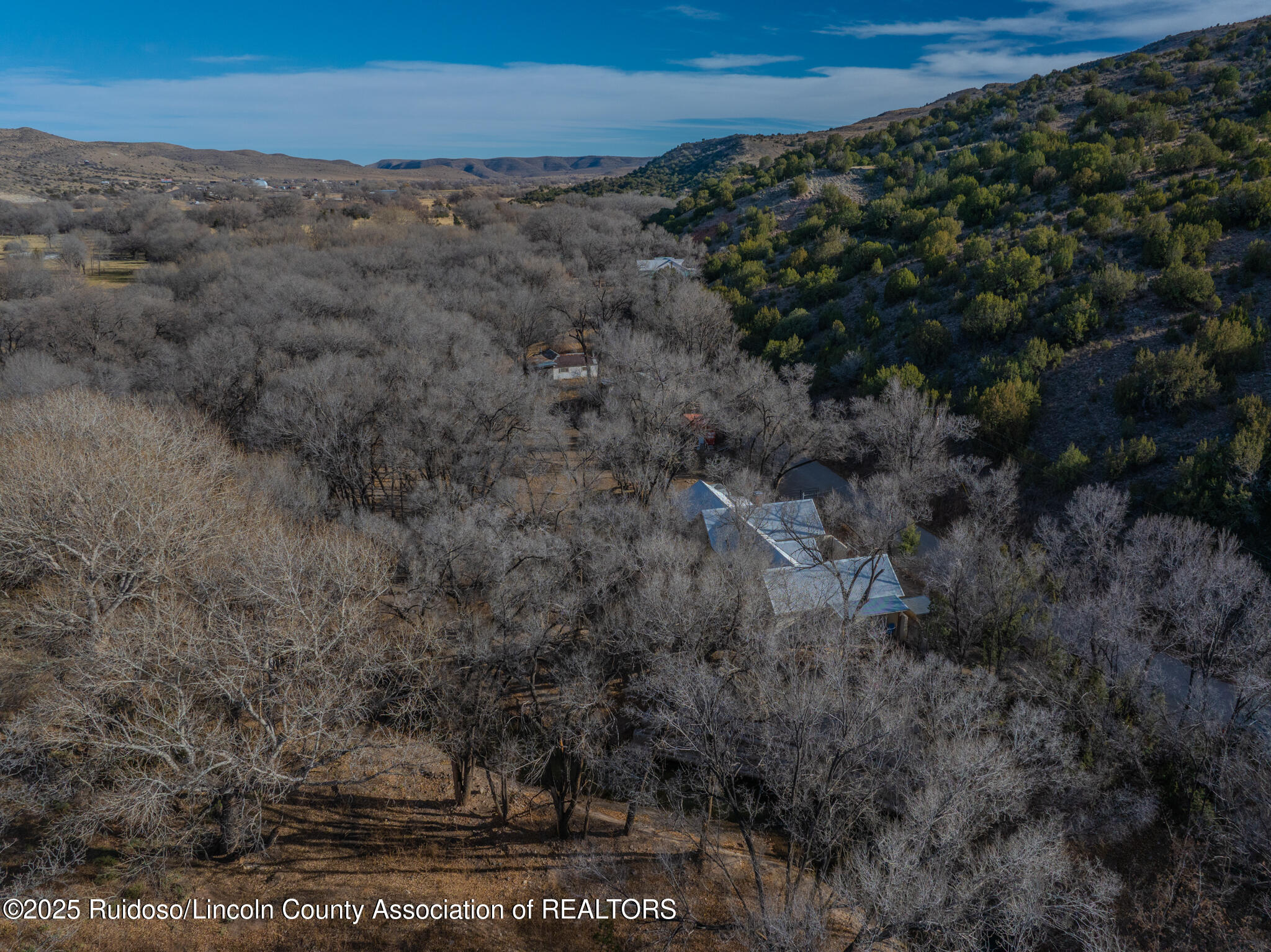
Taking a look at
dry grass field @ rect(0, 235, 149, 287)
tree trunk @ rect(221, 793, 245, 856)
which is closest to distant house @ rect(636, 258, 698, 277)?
dry grass field @ rect(0, 235, 149, 287)

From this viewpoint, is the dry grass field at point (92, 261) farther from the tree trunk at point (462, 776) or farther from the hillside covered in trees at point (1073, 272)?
the tree trunk at point (462, 776)

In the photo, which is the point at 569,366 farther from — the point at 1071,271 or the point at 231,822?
the point at 231,822

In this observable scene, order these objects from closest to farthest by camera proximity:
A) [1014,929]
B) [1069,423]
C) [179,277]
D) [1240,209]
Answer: [1014,929] → [1069,423] → [1240,209] → [179,277]

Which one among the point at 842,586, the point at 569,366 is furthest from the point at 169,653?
the point at 569,366

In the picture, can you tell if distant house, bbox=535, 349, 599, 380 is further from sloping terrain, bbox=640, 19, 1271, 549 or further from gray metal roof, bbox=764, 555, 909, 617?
gray metal roof, bbox=764, 555, 909, 617

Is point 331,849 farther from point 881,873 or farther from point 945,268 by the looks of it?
point 945,268

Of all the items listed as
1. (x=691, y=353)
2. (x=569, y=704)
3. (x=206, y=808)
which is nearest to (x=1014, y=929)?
(x=569, y=704)
